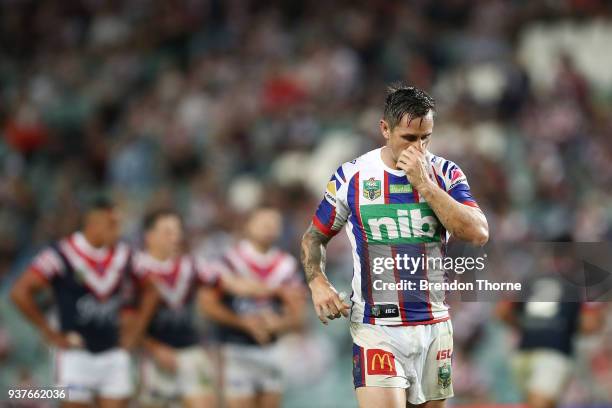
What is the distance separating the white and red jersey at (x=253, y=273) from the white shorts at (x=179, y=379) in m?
0.32

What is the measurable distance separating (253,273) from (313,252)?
4453 mm

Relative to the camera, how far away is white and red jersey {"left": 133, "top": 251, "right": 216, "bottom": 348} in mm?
9516

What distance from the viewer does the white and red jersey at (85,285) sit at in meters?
8.20

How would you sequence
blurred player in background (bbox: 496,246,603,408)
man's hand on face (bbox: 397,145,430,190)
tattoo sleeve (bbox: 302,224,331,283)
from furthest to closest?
1. blurred player in background (bbox: 496,246,603,408)
2. tattoo sleeve (bbox: 302,224,331,283)
3. man's hand on face (bbox: 397,145,430,190)

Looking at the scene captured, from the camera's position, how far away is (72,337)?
8.05 meters

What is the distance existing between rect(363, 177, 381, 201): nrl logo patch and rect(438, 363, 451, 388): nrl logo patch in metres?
0.93

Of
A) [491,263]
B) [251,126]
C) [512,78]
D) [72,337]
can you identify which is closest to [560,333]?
[491,263]

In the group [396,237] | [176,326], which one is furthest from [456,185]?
[176,326]

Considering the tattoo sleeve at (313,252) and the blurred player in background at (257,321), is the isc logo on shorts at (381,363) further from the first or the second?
the blurred player in background at (257,321)

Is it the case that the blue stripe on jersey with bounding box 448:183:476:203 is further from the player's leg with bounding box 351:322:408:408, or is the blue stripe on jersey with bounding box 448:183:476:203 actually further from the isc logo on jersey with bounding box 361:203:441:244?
the player's leg with bounding box 351:322:408:408

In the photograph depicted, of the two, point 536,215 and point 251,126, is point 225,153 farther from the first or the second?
point 536,215

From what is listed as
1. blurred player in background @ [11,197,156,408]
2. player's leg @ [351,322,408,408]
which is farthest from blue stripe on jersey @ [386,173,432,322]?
blurred player in background @ [11,197,156,408]

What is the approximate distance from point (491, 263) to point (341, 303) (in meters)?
1.29

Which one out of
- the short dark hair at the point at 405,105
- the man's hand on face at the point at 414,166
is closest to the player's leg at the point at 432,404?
the man's hand on face at the point at 414,166
